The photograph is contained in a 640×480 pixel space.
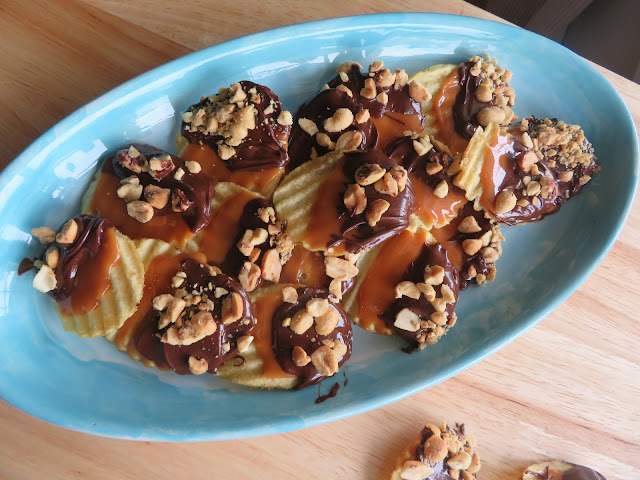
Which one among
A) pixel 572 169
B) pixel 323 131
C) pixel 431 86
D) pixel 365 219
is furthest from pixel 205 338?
pixel 572 169

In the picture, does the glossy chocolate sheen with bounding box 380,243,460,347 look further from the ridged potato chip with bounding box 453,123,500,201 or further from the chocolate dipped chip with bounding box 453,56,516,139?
the chocolate dipped chip with bounding box 453,56,516,139

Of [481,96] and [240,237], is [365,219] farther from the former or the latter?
[481,96]

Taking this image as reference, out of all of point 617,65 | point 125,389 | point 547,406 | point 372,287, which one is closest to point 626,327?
point 547,406

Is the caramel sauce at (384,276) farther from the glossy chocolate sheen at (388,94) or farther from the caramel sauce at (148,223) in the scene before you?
the caramel sauce at (148,223)

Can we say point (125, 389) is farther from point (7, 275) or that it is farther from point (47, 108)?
point (47, 108)

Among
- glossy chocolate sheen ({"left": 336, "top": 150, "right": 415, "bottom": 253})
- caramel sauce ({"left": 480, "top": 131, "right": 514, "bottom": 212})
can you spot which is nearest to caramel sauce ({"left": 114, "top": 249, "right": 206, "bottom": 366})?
glossy chocolate sheen ({"left": 336, "top": 150, "right": 415, "bottom": 253})

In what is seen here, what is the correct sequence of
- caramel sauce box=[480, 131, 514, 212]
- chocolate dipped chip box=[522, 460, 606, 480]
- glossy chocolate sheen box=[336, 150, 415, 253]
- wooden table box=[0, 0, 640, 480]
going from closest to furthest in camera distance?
1. glossy chocolate sheen box=[336, 150, 415, 253]
2. caramel sauce box=[480, 131, 514, 212]
3. wooden table box=[0, 0, 640, 480]
4. chocolate dipped chip box=[522, 460, 606, 480]
